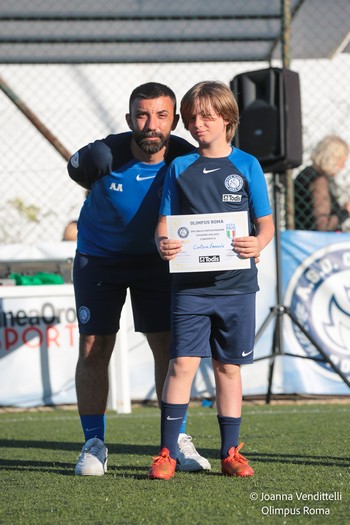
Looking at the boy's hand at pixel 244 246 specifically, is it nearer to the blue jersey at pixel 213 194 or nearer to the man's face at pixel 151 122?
the blue jersey at pixel 213 194

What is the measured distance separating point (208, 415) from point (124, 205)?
114 inches

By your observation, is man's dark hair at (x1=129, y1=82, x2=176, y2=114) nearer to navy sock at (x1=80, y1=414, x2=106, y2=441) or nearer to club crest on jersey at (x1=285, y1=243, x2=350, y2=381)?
navy sock at (x1=80, y1=414, x2=106, y2=441)

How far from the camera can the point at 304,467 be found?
3.88 metres

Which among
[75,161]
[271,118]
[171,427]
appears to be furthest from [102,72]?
[171,427]

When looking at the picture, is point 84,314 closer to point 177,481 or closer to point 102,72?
point 177,481

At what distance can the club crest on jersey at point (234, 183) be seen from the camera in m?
3.70

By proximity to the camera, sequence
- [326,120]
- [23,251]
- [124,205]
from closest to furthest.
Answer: [124,205] < [23,251] < [326,120]

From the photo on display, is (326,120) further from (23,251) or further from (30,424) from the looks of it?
(30,424)

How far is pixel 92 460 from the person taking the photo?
390 cm

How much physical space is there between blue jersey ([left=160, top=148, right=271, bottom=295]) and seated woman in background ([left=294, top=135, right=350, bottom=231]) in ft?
13.9

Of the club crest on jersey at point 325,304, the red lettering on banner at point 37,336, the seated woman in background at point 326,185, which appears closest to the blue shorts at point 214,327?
the club crest on jersey at point 325,304

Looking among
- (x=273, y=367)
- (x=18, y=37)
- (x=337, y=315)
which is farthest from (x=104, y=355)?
(x=18, y=37)

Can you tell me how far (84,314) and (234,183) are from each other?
874mm

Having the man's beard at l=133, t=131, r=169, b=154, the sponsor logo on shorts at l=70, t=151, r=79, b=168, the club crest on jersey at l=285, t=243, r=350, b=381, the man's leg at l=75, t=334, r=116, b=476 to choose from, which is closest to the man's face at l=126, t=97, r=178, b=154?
the man's beard at l=133, t=131, r=169, b=154
